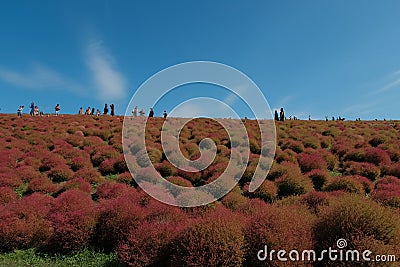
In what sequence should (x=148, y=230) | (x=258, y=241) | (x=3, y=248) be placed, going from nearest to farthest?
(x=258, y=241) < (x=148, y=230) < (x=3, y=248)

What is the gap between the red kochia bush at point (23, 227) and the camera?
30.2 ft

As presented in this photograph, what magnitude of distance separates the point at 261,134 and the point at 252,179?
12538 mm

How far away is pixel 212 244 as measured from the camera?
6.36m

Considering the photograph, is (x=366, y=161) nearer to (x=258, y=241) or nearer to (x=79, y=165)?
(x=258, y=241)

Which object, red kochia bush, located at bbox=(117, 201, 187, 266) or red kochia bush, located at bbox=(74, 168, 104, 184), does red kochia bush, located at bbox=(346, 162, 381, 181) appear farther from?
red kochia bush, located at bbox=(74, 168, 104, 184)

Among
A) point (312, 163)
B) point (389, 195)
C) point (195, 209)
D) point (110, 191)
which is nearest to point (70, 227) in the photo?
point (110, 191)

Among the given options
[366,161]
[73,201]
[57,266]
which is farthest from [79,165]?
[366,161]

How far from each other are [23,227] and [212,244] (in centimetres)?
667

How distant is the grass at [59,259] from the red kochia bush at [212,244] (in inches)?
92.0

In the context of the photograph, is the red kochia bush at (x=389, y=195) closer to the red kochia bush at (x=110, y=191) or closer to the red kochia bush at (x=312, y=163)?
the red kochia bush at (x=312, y=163)

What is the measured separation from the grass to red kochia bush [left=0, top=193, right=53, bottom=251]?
372mm

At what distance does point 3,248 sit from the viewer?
913 cm

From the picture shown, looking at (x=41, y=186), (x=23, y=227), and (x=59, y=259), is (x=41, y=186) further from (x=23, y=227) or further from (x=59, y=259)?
(x=59, y=259)

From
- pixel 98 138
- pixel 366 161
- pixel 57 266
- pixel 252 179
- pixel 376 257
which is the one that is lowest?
pixel 57 266
